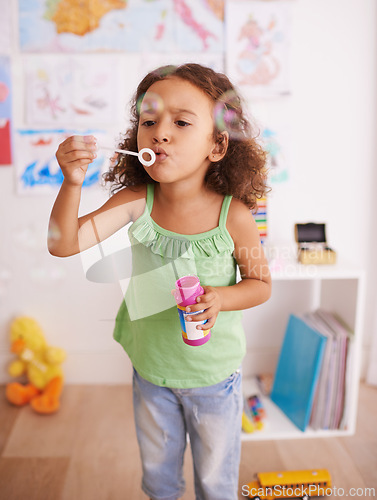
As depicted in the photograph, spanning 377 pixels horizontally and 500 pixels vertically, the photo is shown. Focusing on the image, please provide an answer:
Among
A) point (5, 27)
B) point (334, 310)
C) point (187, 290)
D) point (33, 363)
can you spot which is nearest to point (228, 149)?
point (187, 290)

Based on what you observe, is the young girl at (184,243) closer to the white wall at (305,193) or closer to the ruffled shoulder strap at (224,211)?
the ruffled shoulder strap at (224,211)

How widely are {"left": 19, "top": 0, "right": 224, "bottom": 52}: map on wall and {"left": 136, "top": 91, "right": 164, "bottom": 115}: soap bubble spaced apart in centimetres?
97

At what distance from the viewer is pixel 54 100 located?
162cm

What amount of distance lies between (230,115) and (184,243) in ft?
0.82

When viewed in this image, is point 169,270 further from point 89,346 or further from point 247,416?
point 89,346

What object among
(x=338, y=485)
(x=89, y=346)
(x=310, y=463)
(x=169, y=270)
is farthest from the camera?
(x=89, y=346)

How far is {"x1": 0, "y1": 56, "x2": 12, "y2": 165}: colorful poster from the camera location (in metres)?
1.62

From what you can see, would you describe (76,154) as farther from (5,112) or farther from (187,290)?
(5,112)

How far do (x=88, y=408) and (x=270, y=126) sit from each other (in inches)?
50.4

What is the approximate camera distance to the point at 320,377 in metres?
1.54

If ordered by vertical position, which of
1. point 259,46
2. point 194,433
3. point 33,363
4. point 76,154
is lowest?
point 33,363

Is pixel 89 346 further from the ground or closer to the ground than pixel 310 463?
further from the ground

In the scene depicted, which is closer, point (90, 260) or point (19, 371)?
point (90, 260)

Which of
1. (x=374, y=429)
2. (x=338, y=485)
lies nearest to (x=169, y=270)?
(x=338, y=485)
